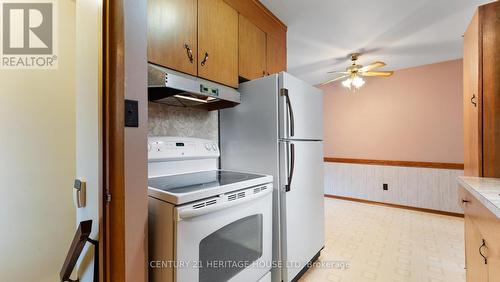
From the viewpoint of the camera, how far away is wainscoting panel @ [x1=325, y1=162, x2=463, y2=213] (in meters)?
3.24

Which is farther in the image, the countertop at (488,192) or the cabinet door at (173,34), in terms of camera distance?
the cabinet door at (173,34)

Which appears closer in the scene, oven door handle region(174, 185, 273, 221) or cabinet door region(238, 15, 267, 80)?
oven door handle region(174, 185, 273, 221)

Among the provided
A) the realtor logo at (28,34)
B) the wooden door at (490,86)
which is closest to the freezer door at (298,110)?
the wooden door at (490,86)

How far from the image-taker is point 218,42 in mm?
1477

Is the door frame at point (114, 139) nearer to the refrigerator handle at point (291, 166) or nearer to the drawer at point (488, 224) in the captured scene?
the refrigerator handle at point (291, 166)

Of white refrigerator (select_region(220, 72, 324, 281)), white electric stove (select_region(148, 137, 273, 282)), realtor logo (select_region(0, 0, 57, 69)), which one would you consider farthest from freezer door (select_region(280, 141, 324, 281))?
realtor logo (select_region(0, 0, 57, 69))

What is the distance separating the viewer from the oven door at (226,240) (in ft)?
3.07

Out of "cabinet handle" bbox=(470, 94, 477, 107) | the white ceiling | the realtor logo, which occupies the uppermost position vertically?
the white ceiling

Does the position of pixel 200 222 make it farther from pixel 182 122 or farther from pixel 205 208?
pixel 182 122

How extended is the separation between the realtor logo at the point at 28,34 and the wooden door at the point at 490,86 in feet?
8.77

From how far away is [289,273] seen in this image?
156 centimetres

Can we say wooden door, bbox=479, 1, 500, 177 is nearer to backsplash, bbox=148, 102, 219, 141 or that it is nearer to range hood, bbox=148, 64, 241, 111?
range hood, bbox=148, 64, 241, 111

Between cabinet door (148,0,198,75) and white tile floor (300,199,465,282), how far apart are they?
6.15 feet

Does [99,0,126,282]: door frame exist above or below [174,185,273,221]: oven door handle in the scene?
above
